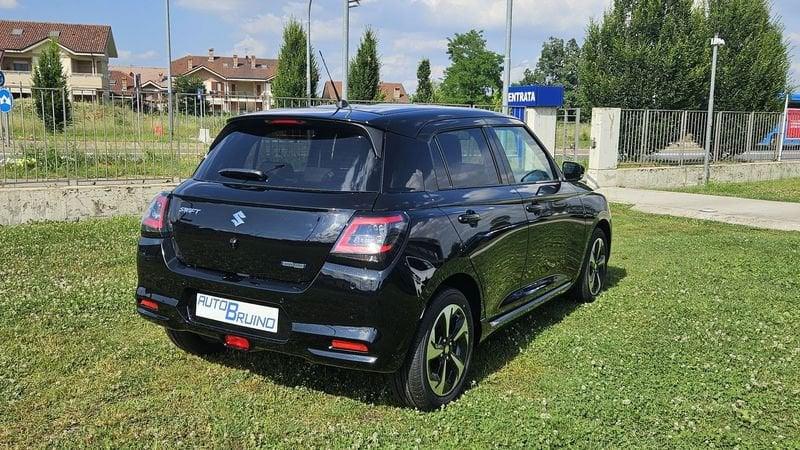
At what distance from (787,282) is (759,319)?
1.55 m

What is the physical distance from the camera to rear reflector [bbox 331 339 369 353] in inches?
131

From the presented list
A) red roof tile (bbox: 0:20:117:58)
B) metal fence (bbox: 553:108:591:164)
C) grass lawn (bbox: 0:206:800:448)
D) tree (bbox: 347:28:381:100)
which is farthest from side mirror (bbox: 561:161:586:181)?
red roof tile (bbox: 0:20:117:58)

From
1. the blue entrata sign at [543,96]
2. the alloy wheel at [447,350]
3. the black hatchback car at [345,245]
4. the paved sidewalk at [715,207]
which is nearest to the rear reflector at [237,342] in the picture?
the black hatchback car at [345,245]

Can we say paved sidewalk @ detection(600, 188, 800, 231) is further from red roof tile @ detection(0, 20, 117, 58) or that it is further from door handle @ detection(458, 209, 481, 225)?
red roof tile @ detection(0, 20, 117, 58)

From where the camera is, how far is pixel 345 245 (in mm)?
3330

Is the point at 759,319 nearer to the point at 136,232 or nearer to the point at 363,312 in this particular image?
the point at 363,312

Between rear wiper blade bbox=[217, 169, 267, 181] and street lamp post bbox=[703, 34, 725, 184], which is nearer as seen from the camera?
rear wiper blade bbox=[217, 169, 267, 181]

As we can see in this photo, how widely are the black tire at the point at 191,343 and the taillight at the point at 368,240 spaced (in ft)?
5.42

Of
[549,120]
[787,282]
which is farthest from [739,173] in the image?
[787,282]

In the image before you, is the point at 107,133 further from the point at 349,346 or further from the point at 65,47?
the point at 65,47

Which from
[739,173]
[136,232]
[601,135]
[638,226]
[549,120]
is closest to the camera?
[136,232]

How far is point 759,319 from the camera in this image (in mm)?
5469

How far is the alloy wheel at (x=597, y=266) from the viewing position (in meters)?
6.10

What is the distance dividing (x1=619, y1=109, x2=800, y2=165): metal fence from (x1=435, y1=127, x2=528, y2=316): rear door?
12380 mm
